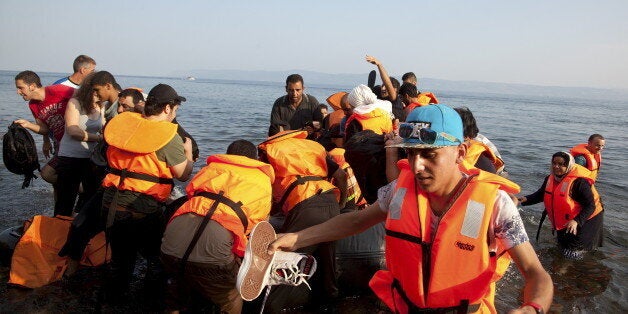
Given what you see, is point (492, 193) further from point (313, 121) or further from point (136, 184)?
point (313, 121)

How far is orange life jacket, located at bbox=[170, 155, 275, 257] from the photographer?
317cm

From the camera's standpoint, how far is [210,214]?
3119mm

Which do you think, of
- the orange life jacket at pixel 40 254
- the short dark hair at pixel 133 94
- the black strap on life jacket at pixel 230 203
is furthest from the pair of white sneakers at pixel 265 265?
the short dark hair at pixel 133 94

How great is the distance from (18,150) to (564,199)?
7.04 meters

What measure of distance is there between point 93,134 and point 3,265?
1709 mm

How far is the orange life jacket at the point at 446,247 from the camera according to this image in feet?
6.40

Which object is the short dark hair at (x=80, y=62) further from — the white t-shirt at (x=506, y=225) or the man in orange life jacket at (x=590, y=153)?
the man in orange life jacket at (x=590, y=153)

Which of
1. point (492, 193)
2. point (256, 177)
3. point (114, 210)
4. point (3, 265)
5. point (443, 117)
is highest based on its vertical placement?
point (443, 117)

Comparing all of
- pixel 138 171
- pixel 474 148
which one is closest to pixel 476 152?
pixel 474 148

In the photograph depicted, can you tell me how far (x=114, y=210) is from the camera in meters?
3.72

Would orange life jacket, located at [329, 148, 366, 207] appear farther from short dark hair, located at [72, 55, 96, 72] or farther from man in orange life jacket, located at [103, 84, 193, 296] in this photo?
short dark hair, located at [72, 55, 96, 72]

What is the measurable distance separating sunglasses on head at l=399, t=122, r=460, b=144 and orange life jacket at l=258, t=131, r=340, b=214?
1916 mm

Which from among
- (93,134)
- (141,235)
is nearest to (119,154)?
(141,235)

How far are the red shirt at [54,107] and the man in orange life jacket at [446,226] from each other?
14.6ft
